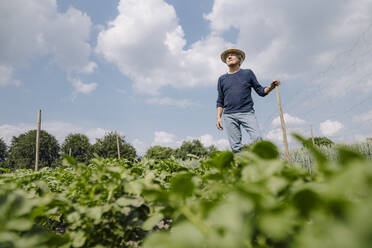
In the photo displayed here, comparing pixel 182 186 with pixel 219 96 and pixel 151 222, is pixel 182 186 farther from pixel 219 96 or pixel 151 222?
pixel 219 96

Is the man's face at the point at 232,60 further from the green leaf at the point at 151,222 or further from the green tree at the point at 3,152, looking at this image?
the green tree at the point at 3,152

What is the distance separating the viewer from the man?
357cm

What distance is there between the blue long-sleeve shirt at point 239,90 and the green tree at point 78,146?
4885 centimetres

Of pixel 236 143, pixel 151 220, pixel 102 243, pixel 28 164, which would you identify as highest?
pixel 28 164

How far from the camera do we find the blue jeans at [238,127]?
138 inches

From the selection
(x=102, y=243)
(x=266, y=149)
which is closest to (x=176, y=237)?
(x=266, y=149)

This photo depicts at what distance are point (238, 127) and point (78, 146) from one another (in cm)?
5060

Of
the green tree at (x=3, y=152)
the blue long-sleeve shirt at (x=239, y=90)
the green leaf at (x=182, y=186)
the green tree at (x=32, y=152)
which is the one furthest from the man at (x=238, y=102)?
the green tree at (x=3, y=152)

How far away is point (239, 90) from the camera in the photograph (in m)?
3.75

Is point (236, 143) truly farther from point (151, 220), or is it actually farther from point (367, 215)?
point (367, 215)

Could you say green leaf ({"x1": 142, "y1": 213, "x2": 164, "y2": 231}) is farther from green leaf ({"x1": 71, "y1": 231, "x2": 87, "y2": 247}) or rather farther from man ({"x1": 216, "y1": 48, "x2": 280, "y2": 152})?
man ({"x1": 216, "y1": 48, "x2": 280, "y2": 152})

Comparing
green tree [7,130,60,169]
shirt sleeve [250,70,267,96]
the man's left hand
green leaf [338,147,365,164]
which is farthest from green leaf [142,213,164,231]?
green tree [7,130,60,169]

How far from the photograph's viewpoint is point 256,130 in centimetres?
350

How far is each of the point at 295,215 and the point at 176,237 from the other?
255 millimetres
